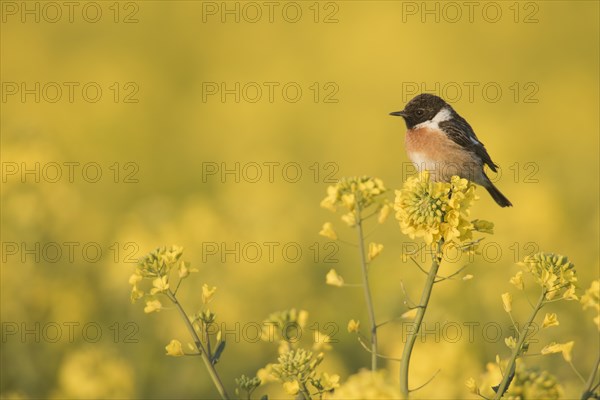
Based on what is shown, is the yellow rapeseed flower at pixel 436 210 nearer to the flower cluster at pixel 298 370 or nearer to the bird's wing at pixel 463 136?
the flower cluster at pixel 298 370

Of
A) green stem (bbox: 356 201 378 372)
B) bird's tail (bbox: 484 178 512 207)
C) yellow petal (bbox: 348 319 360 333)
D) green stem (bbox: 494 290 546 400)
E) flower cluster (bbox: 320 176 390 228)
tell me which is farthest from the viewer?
bird's tail (bbox: 484 178 512 207)

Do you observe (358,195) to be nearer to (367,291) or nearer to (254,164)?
(367,291)

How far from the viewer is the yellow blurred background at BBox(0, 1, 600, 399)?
212 inches

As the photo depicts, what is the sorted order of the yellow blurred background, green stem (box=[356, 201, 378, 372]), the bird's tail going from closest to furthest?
green stem (box=[356, 201, 378, 372]), the bird's tail, the yellow blurred background

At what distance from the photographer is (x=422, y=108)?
480cm

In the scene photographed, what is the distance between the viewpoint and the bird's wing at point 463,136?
15.8ft

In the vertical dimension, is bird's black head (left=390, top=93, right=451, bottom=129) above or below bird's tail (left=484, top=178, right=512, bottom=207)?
above

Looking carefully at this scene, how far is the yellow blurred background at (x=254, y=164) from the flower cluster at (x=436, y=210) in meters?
Result: 1.55

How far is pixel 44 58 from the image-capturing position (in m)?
17.3

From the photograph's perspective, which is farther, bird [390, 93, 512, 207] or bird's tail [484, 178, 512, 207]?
bird's tail [484, 178, 512, 207]

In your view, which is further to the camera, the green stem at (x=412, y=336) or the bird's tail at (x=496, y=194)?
the bird's tail at (x=496, y=194)

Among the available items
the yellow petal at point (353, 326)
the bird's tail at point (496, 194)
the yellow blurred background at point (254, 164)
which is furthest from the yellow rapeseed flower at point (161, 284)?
the bird's tail at point (496, 194)

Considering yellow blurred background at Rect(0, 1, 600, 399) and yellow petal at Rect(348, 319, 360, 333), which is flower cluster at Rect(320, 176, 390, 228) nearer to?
yellow petal at Rect(348, 319, 360, 333)

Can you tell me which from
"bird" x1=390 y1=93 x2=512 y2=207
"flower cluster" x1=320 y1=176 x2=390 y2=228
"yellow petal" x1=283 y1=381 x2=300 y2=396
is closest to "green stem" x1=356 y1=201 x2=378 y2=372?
"flower cluster" x1=320 y1=176 x2=390 y2=228
